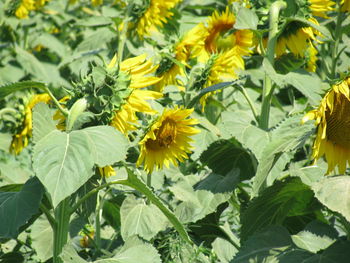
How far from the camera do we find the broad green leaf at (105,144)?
1.33 meters

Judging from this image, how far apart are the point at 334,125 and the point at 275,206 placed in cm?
31

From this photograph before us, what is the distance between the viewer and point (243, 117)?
2.17 metres

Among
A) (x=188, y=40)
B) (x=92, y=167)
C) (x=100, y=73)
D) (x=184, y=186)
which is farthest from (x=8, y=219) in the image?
(x=188, y=40)

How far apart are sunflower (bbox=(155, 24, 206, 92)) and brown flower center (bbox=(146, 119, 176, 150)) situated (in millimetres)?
503

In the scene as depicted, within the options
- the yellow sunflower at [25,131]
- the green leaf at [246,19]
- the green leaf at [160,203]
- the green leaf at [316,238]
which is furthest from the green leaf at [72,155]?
the yellow sunflower at [25,131]

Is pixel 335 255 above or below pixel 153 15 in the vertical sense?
below

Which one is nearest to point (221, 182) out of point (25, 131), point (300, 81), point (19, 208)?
point (300, 81)

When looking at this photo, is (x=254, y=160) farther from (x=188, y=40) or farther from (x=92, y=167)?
(x=92, y=167)

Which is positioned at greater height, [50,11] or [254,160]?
[254,160]

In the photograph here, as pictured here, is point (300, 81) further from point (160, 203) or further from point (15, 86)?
point (15, 86)

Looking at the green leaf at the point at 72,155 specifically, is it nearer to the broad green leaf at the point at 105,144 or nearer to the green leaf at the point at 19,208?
the broad green leaf at the point at 105,144

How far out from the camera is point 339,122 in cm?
152

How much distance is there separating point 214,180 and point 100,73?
0.62 meters

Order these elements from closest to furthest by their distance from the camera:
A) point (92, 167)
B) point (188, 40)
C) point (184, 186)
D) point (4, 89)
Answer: point (92, 167)
point (4, 89)
point (184, 186)
point (188, 40)
